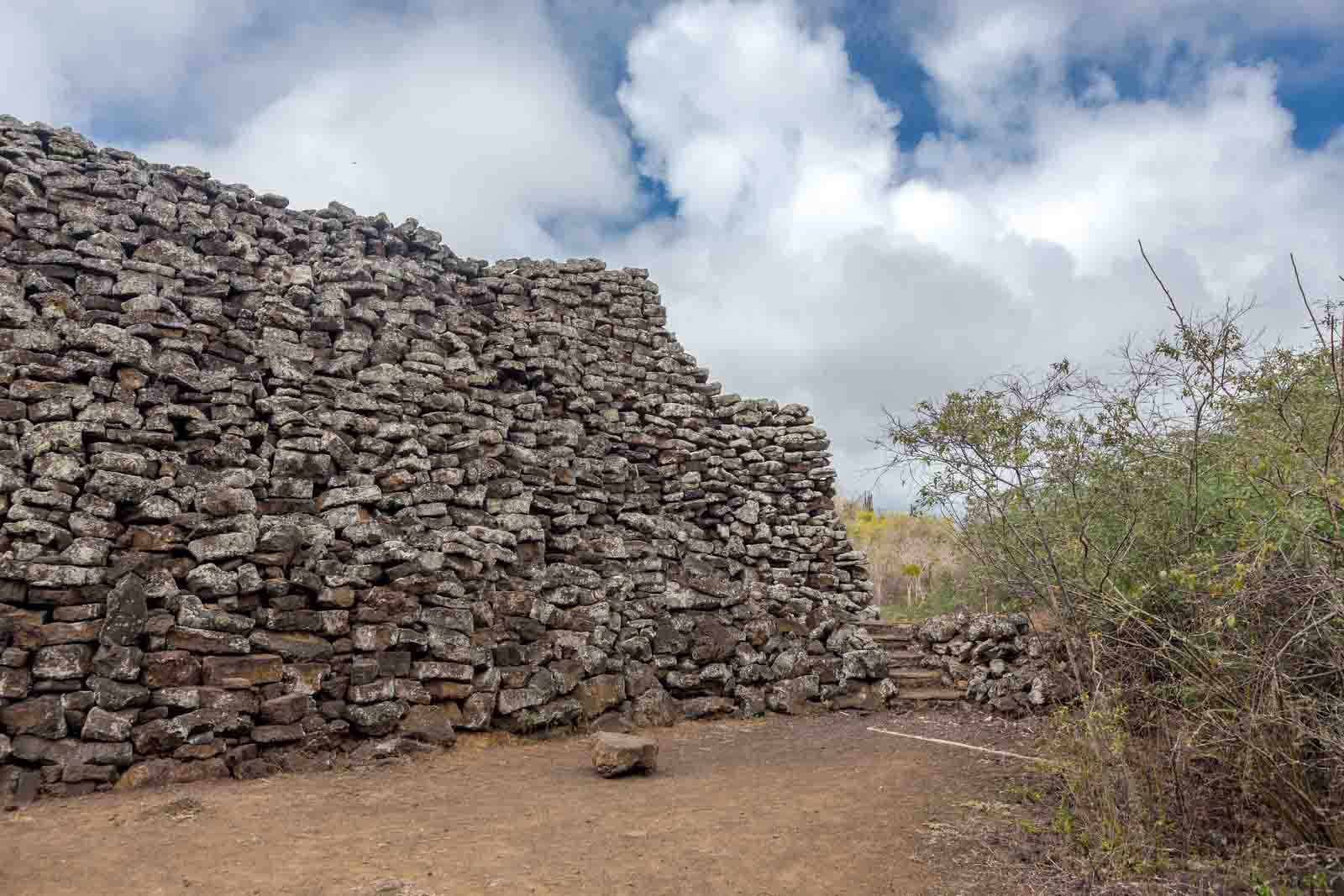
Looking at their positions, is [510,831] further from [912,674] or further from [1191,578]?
[912,674]

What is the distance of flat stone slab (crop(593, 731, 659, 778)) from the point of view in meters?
7.05

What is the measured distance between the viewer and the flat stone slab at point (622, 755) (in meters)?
7.05

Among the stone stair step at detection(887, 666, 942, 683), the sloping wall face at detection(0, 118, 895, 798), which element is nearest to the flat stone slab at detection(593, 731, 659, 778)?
the sloping wall face at detection(0, 118, 895, 798)

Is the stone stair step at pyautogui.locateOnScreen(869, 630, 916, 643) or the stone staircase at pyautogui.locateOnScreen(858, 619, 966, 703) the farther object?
the stone stair step at pyautogui.locateOnScreen(869, 630, 916, 643)

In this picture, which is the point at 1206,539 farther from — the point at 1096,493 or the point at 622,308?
the point at 622,308

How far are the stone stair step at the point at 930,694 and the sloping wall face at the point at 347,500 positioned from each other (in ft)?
0.96

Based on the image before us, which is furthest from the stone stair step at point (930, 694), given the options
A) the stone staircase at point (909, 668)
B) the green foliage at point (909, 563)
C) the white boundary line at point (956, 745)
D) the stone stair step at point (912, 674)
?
the green foliage at point (909, 563)

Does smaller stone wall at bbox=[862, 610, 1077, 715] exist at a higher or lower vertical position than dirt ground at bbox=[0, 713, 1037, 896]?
higher

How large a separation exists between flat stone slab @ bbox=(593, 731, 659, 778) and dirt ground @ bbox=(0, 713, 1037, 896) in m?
0.10

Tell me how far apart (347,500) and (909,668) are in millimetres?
7422

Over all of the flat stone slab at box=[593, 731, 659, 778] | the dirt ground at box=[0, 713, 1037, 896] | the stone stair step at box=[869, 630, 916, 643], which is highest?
the stone stair step at box=[869, 630, 916, 643]

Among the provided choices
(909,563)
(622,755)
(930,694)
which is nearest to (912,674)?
(930,694)

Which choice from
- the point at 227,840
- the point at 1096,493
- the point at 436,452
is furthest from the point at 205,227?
the point at 1096,493

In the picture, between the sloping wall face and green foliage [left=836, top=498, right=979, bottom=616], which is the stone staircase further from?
green foliage [left=836, top=498, right=979, bottom=616]
